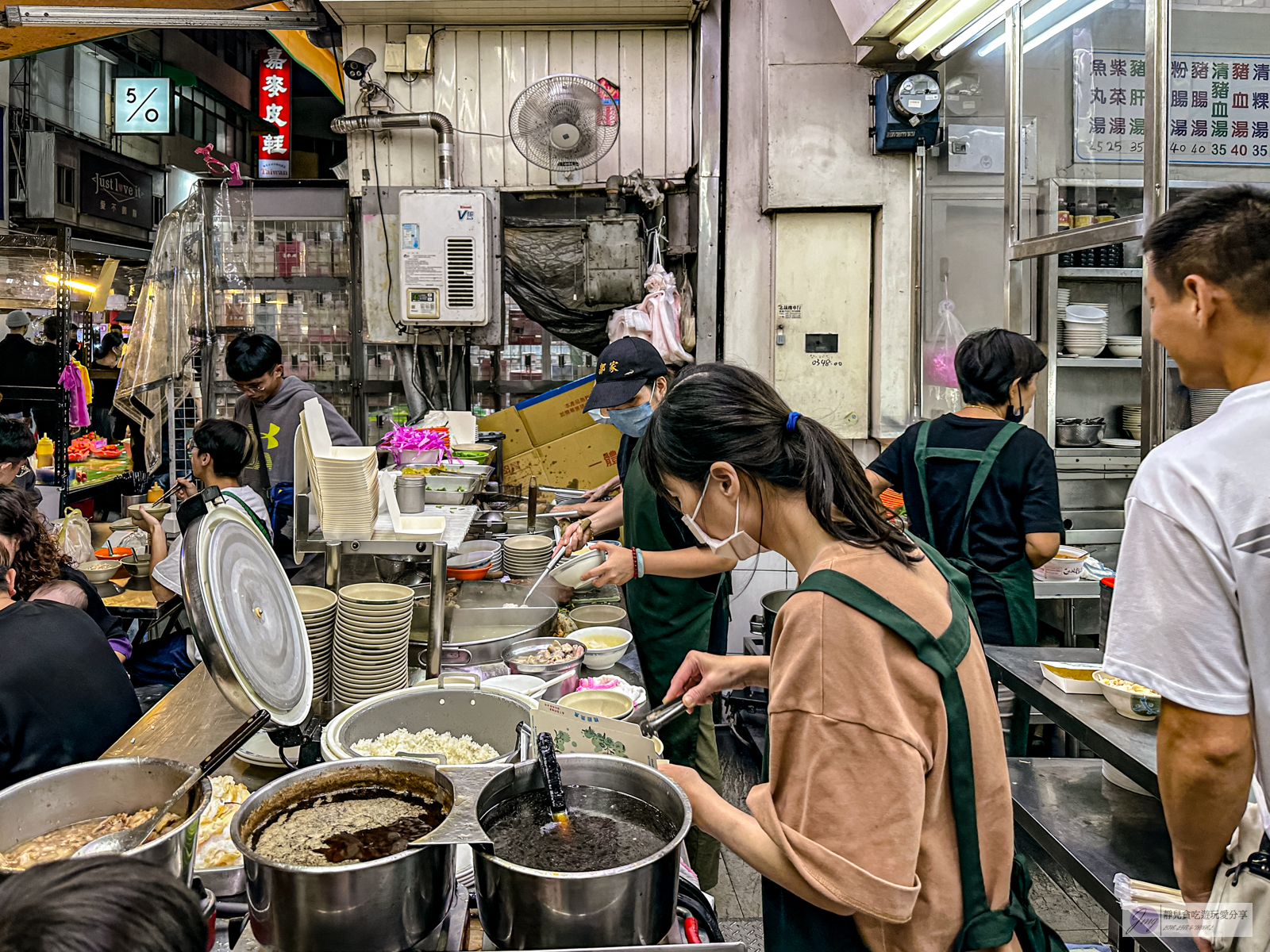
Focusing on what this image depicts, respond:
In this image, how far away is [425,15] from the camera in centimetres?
640

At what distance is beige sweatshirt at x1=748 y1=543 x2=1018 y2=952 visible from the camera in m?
1.16

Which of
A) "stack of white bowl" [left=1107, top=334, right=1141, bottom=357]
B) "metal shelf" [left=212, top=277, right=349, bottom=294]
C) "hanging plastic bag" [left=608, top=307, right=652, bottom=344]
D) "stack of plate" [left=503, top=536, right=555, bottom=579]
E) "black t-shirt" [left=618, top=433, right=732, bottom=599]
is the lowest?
"stack of plate" [left=503, top=536, right=555, bottom=579]

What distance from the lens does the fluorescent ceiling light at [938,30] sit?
15.1 feet

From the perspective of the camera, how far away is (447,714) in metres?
1.98

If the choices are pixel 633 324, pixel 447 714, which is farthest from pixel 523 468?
pixel 447 714

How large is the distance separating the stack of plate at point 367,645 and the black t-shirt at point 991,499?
6.65ft

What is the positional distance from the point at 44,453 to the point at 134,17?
4274 millimetres

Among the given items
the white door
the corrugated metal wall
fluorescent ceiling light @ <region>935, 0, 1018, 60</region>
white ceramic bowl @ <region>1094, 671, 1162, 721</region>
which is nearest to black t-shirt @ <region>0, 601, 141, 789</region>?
white ceramic bowl @ <region>1094, 671, 1162, 721</region>

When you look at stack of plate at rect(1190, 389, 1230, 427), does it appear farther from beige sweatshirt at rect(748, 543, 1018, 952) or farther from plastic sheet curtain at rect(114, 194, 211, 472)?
plastic sheet curtain at rect(114, 194, 211, 472)

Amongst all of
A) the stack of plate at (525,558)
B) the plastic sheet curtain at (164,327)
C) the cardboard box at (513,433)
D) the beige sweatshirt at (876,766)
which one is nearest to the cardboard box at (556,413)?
the cardboard box at (513,433)

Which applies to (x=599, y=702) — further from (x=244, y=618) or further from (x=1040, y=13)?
(x=1040, y=13)

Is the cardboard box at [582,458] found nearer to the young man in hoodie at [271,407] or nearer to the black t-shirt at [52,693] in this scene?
the young man in hoodie at [271,407]

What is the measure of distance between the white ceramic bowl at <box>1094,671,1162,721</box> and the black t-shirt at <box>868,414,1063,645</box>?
2.77 ft

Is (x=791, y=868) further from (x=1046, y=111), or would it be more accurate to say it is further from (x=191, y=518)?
(x=1046, y=111)
